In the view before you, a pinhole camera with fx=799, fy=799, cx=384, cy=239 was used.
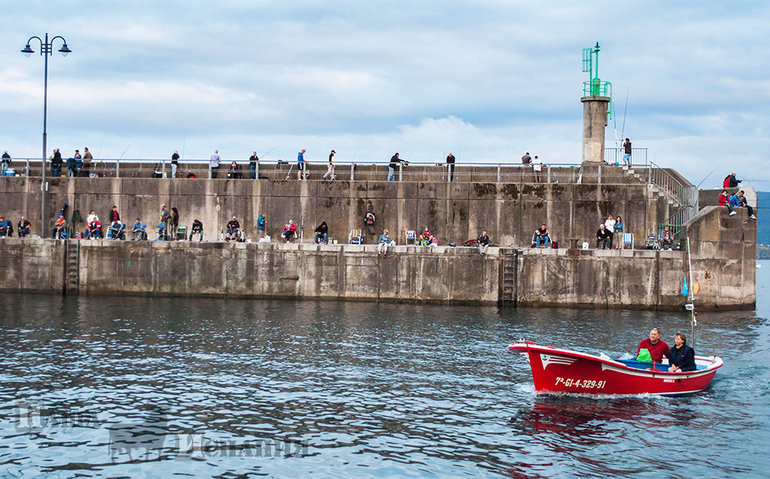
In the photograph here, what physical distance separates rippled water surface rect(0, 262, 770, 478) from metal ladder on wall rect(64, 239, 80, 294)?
28.3 feet

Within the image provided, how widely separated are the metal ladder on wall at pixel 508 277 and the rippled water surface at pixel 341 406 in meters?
6.33

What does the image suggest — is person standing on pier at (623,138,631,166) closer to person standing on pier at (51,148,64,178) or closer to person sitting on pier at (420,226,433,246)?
person sitting on pier at (420,226,433,246)

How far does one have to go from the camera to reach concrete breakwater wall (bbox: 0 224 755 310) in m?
37.6

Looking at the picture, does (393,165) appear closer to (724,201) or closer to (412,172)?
(412,172)

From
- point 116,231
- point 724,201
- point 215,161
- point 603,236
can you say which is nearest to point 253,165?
point 215,161

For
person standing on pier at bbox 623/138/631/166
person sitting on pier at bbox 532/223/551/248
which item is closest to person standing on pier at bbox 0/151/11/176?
person sitting on pier at bbox 532/223/551/248

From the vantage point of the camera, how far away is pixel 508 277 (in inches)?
1494

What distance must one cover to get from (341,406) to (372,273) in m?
Result: 20.2

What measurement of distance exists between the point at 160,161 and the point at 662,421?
32.8m

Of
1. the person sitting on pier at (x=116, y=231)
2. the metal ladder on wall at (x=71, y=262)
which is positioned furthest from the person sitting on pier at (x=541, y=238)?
the metal ladder on wall at (x=71, y=262)

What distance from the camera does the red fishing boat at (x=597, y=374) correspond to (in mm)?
19844

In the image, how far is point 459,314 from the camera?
35.0m

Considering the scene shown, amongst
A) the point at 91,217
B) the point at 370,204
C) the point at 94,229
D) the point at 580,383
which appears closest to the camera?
the point at 580,383

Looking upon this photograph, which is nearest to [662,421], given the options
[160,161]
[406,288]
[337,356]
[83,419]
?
[337,356]
